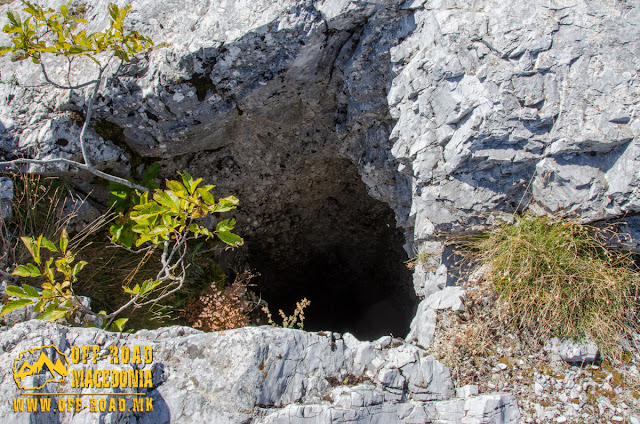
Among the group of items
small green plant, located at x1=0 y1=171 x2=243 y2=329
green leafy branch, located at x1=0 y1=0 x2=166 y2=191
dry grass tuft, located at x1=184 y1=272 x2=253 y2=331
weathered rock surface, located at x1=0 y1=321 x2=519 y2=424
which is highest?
green leafy branch, located at x1=0 y1=0 x2=166 y2=191

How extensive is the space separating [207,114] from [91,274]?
5.74ft

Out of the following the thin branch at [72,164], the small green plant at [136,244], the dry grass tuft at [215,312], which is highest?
the thin branch at [72,164]

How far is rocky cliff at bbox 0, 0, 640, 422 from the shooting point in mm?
2365

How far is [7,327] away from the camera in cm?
264

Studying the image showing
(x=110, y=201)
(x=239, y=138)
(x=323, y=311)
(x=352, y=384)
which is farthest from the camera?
(x=323, y=311)

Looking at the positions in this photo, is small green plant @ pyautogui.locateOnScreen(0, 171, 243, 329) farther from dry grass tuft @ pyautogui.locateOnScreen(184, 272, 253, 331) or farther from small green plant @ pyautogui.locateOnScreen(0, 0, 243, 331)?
dry grass tuft @ pyautogui.locateOnScreen(184, 272, 253, 331)

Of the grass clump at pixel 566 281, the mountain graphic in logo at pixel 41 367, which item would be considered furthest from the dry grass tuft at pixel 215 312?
the grass clump at pixel 566 281

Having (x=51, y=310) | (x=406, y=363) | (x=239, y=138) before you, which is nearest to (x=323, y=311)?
(x=239, y=138)

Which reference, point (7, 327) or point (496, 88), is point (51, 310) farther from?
point (496, 88)

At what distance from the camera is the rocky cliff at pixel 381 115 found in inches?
93.1

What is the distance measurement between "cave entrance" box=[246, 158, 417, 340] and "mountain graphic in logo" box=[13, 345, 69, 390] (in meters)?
2.69

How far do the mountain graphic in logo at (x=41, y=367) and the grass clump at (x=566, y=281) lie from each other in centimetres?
267

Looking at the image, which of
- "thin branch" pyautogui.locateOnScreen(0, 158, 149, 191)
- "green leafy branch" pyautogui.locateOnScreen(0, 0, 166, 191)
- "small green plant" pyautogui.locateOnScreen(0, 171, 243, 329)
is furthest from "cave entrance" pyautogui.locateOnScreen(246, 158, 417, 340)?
"green leafy branch" pyautogui.locateOnScreen(0, 0, 166, 191)

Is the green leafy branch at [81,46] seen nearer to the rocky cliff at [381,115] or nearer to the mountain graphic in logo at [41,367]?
the rocky cliff at [381,115]
